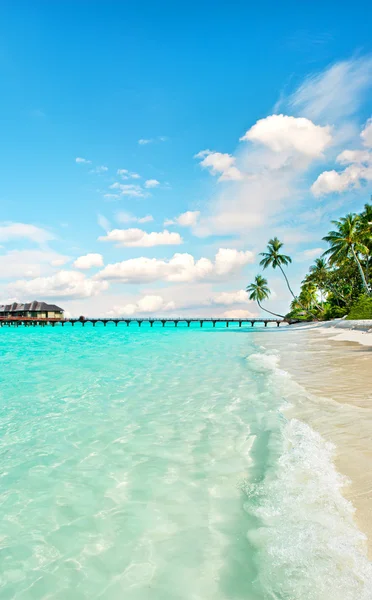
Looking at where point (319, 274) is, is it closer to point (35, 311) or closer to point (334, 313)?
point (334, 313)

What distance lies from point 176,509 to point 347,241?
146ft

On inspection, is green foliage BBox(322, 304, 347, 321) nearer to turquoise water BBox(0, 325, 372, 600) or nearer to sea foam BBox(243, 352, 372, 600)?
turquoise water BBox(0, 325, 372, 600)

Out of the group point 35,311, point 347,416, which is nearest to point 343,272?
point 347,416

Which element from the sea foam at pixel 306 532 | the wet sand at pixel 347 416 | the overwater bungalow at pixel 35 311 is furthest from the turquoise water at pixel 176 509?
the overwater bungalow at pixel 35 311

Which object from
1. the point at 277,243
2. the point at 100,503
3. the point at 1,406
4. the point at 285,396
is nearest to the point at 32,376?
the point at 1,406

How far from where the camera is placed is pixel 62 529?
337 cm

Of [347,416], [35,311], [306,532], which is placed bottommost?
[306,532]

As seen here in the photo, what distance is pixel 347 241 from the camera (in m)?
42.9

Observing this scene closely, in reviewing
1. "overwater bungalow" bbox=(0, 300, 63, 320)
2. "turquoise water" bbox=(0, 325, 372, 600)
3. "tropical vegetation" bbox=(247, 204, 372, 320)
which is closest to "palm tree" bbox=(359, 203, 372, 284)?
"tropical vegetation" bbox=(247, 204, 372, 320)

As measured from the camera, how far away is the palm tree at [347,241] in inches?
1643

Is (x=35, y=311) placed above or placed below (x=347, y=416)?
above

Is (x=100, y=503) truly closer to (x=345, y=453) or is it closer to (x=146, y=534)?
(x=146, y=534)

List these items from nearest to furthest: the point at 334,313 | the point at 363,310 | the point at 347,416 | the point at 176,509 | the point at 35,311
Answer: the point at 176,509, the point at 347,416, the point at 363,310, the point at 334,313, the point at 35,311

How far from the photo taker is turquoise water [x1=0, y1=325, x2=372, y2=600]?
8.38 ft
